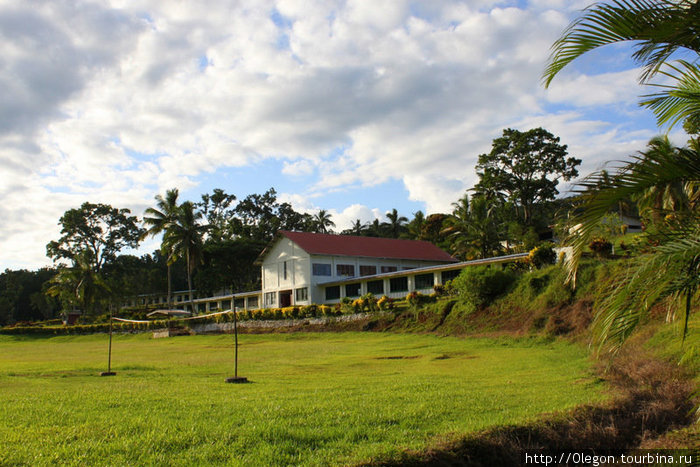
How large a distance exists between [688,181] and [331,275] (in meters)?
42.8

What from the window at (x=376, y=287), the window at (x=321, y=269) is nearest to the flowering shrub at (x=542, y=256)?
the window at (x=376, y=287)

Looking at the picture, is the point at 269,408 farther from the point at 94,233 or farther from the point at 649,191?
the point at 94,233

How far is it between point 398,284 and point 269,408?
115 ft

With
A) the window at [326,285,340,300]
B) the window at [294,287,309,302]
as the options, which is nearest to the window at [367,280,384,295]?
the window at [326,285,340,300]

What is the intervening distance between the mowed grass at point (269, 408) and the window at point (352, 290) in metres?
27.3

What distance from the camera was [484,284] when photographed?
29703mm

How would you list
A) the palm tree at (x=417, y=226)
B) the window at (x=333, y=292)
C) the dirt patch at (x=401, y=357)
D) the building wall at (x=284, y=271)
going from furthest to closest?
the palm tree at (x=417, y=226) < the building wall at (x=284, y=271) < the window at (x=333, y=292) < the dirt patch at (x=401, y=357)

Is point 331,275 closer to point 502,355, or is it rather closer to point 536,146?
point 536,146

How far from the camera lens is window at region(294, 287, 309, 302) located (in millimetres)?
46969

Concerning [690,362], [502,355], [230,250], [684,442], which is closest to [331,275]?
[230,250]

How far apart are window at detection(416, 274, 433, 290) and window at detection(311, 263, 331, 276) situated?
347 inches

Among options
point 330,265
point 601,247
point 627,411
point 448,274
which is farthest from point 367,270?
point 627,411

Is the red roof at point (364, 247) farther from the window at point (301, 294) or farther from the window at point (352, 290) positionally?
the window at point (301, 294)

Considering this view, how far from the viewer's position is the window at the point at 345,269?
1893 inches
